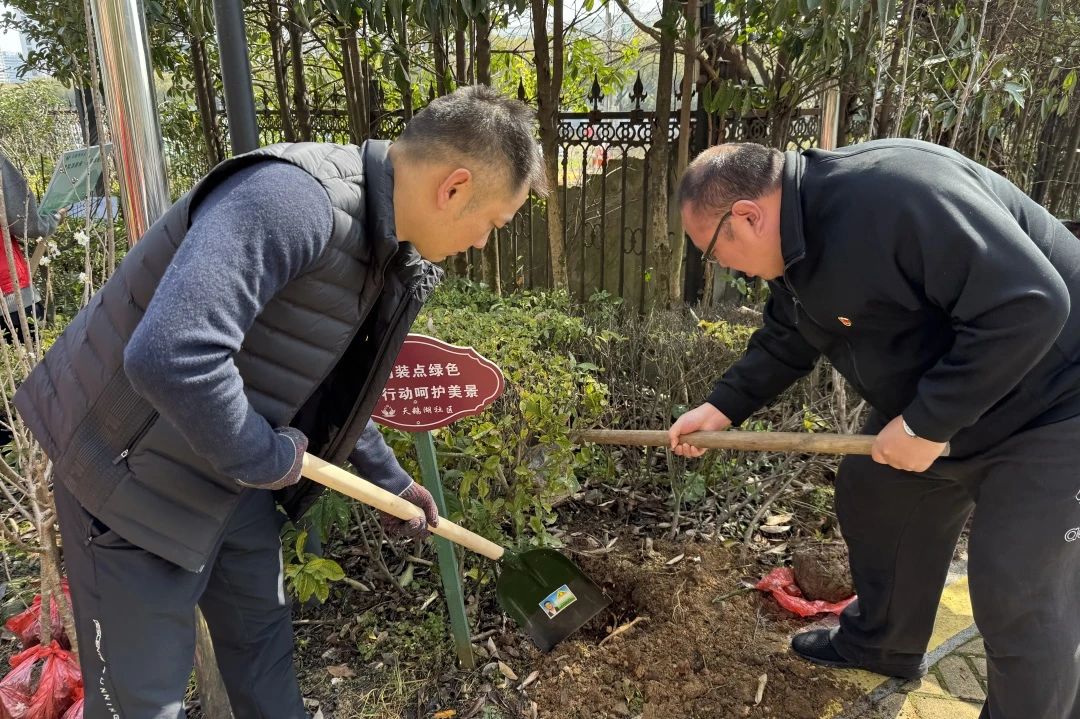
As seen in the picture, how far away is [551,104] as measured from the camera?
5113 mm

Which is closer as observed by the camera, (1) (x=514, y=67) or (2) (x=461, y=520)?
(2) (x=461, y=520)

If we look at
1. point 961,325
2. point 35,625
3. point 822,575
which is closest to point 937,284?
point 961,325

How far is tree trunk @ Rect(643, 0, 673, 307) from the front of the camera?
17.5ft

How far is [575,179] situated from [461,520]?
191 inches

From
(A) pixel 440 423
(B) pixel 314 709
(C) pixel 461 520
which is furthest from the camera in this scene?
(C) pixel 461 520

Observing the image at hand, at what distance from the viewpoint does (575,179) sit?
6.95m

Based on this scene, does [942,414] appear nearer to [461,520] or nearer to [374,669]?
[461,520]

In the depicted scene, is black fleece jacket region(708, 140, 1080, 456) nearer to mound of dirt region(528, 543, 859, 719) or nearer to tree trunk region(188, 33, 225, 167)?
mound of dirt region(528, 543, 859, 719)

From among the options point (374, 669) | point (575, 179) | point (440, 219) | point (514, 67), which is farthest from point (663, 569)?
point (514, 67)

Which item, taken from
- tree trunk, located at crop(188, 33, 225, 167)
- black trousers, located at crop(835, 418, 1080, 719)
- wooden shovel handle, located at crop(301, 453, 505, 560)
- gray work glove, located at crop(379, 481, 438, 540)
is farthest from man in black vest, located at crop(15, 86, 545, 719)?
tree trunk, located at crop(188, 33, 225, 167)

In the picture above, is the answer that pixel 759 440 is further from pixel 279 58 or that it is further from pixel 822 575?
pixel 279 58

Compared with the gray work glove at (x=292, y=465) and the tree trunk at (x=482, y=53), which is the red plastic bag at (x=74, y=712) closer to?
the gray work glove at (x=292, y=465)

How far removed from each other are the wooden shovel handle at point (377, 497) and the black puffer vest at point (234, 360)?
0.61 feet

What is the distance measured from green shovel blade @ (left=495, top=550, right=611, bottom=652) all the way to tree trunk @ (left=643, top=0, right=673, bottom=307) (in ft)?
10.5
